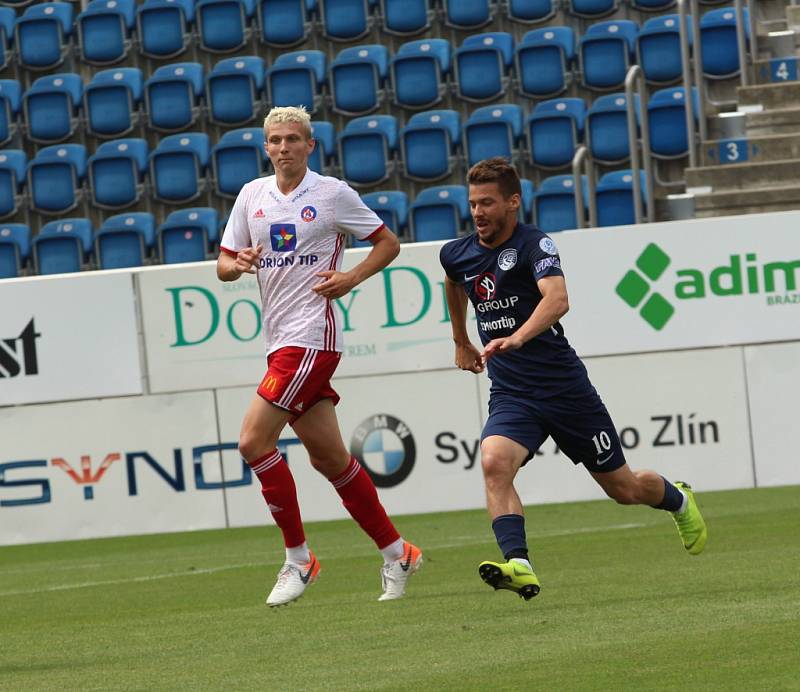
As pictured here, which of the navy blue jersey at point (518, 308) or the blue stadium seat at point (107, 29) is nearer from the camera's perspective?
the navy blue jersey at point (518, 308)

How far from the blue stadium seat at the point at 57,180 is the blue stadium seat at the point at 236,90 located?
5.35ft

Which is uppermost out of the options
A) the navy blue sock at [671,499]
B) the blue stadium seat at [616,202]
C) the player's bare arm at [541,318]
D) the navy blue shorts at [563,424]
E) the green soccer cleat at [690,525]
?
the blue stadium seat at [616,202]

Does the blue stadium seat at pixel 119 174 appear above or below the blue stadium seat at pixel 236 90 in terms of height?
below

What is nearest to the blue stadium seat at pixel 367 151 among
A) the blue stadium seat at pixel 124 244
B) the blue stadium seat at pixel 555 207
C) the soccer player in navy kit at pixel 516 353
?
the blue stadium seat at pixel 555 207

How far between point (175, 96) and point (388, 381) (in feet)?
25.1

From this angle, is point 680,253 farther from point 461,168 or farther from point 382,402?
point 461,168

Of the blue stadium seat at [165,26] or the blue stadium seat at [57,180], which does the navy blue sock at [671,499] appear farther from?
the blue stadium seat at [165,26]

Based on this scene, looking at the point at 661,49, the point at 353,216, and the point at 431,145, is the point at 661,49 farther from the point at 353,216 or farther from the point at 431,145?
the point at 353,216

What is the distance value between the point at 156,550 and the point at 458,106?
28.7 feet

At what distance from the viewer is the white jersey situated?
291 inches

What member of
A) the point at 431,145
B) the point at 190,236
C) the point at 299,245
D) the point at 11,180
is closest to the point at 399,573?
the point at 299,245

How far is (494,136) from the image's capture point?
57.4 ft

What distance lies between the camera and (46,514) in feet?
41.9

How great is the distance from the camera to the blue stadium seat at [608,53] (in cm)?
1781
